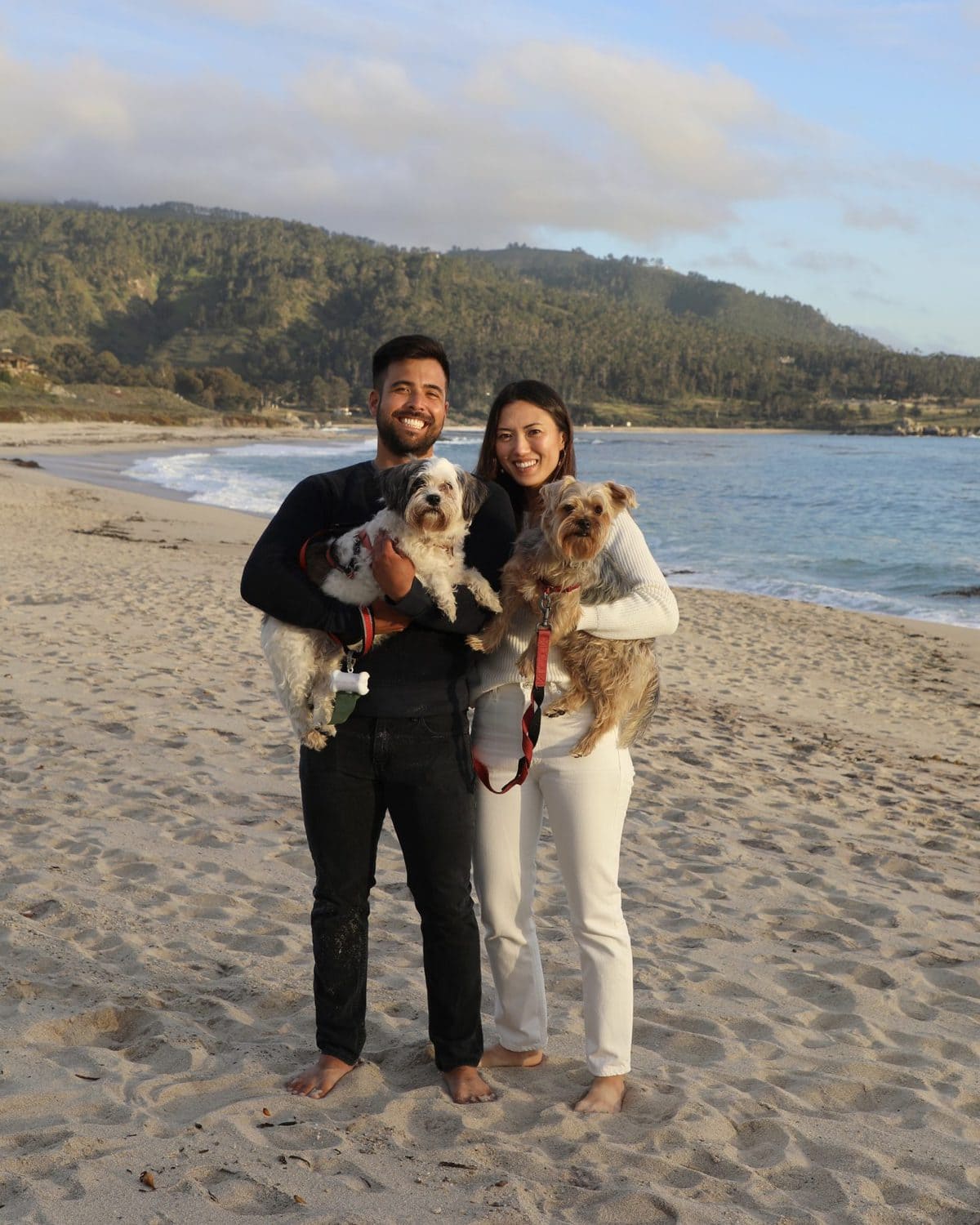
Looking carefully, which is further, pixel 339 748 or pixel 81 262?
pixel 81 262

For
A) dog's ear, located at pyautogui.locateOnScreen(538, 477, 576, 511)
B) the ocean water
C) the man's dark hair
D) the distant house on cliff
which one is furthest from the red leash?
the distant house on cliff

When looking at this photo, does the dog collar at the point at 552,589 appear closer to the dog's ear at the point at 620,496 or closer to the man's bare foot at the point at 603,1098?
the dog's ear at the point at 620,496

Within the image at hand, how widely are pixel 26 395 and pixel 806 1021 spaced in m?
85.6

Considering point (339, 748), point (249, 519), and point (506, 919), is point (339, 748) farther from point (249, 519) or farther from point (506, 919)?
point (249, 519)

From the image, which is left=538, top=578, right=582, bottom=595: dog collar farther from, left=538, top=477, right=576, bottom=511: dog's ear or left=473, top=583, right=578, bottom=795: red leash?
left=538, top=477, right=576, bottom=511: dog's ear

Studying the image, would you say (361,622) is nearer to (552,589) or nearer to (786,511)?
(552,589)

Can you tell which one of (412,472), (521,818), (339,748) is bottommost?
(521,818)

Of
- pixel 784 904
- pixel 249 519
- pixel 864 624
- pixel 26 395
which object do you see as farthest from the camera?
pixel 26 395

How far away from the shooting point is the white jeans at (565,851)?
3279 millimetres

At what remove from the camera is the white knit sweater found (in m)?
3.38

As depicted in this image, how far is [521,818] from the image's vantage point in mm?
3410

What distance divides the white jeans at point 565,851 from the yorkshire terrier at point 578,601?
0.21 ft

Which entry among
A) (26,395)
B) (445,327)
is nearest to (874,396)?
(445,327)

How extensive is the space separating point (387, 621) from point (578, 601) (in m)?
0.61
